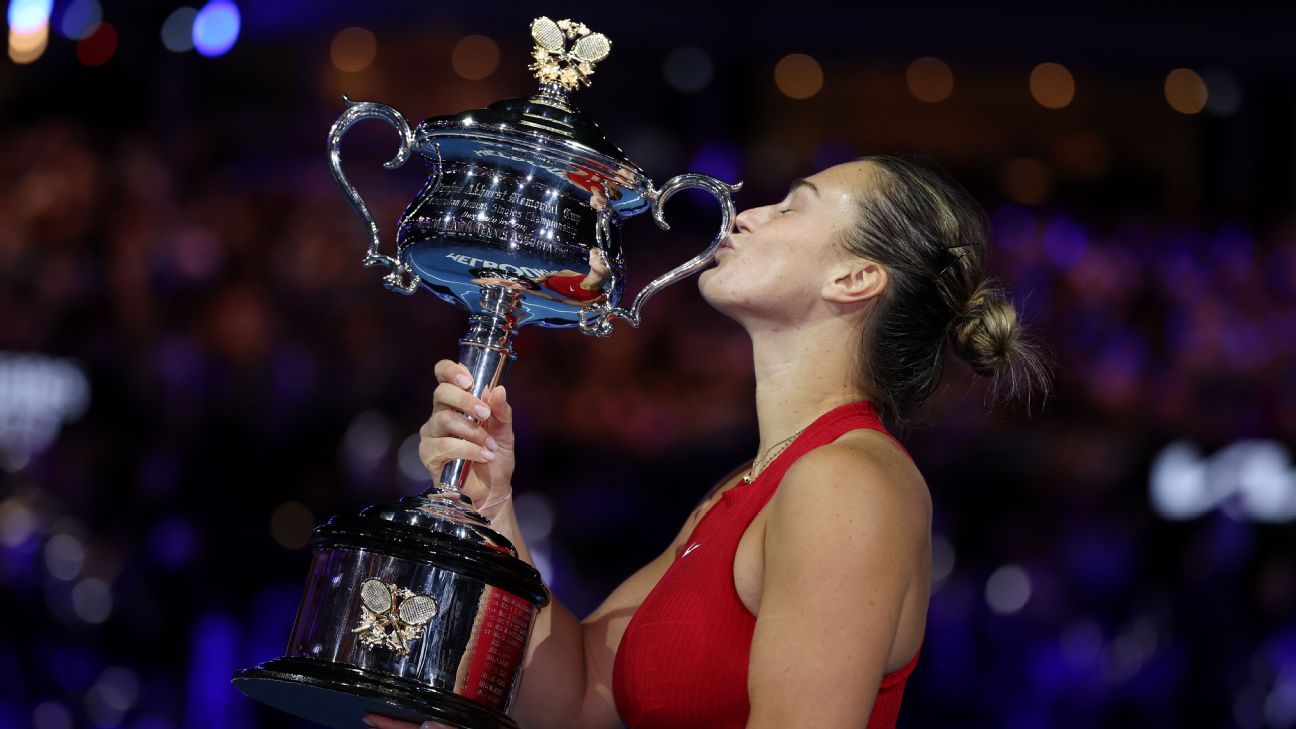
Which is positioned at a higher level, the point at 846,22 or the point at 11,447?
the point at 846,22

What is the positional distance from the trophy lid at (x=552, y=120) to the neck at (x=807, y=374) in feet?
0.83

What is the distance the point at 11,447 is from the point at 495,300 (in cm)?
291

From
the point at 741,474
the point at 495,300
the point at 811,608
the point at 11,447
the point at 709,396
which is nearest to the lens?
the point at 811,608

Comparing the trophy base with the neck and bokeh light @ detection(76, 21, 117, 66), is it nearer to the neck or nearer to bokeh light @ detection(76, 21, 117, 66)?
the neck

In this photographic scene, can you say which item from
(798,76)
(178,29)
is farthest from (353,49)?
(798,76)

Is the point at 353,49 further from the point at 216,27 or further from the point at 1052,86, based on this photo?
the point at 1052,86

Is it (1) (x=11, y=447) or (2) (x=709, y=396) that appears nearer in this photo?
(1) (x=11, y=447)

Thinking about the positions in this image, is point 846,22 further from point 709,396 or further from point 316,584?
point 316,584

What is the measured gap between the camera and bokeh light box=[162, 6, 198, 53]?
4.57 meters

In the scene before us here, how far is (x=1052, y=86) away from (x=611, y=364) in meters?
2.01

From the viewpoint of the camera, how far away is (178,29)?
4602mm

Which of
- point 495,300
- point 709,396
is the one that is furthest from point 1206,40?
point 495,300

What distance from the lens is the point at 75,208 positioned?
433cm

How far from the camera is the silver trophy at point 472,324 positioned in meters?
1.52
